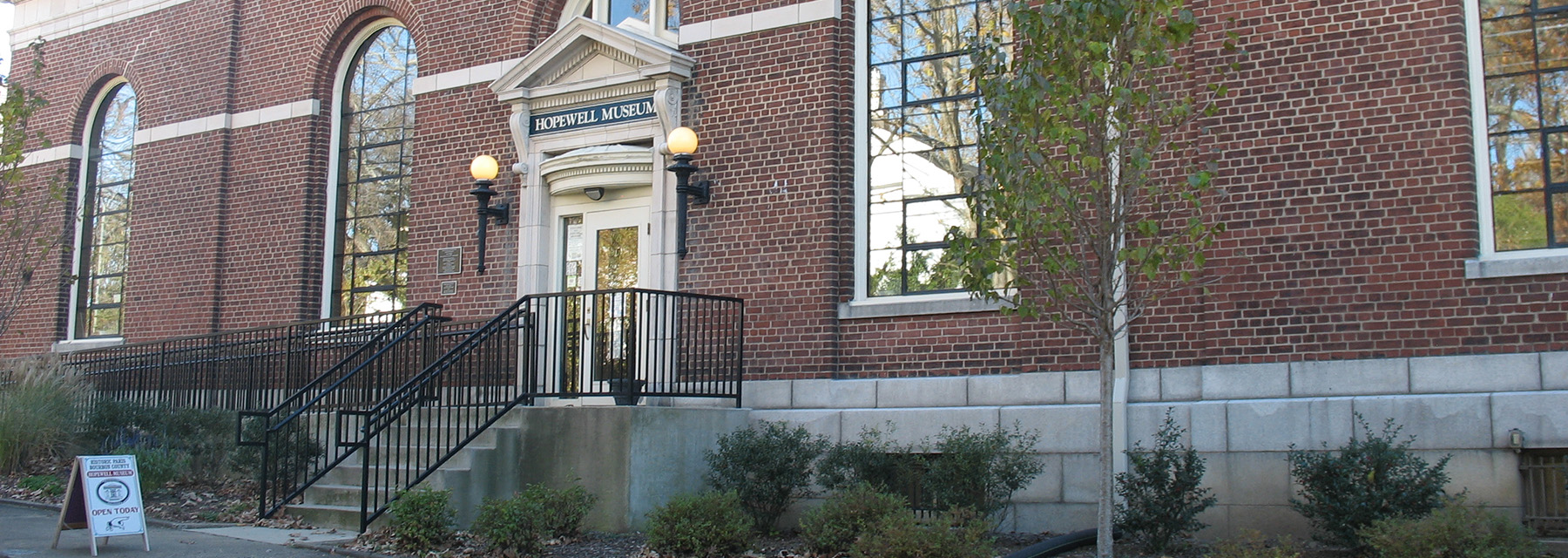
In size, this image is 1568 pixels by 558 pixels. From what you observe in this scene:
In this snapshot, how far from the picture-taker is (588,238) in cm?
1342

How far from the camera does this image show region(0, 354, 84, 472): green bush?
1388 centimetres

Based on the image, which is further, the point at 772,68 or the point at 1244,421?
the point at 772,68

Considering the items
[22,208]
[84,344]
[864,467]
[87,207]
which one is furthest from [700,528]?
[87,207]

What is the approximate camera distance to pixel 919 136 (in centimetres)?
1184

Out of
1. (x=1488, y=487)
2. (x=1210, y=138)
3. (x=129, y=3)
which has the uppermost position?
(x=129, y=3)

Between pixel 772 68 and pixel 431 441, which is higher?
pixel 772 68

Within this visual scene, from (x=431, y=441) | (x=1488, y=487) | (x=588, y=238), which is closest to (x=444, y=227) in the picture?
(x=588, y=238)

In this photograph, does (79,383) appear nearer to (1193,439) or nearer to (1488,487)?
(1193,439)

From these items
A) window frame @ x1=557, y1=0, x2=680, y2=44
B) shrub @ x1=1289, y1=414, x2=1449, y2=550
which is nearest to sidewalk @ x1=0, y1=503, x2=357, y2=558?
window frame @ x1=557, y1=0, x2=680, y2=44

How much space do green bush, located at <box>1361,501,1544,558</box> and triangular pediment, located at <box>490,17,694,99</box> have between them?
299 inches

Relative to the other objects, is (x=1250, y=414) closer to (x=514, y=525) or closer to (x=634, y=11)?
A: (x=514, y=525)

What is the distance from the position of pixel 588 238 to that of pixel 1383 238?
738cm

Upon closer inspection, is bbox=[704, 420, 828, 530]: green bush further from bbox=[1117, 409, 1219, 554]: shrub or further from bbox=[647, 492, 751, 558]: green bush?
bbox=[1117, 409, 1219, 554]: shrub

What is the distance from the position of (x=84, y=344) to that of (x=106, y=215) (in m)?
1.81
